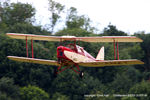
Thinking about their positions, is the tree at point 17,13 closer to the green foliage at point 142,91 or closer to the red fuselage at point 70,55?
the green foliage at point 142,91

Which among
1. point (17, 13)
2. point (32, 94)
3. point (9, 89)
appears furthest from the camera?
point (17, 13)

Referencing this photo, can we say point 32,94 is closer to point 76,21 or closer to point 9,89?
point 9,89

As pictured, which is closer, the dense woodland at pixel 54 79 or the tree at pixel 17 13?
the dense woodland at pixel 54 79

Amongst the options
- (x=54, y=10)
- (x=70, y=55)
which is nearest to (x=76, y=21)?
(x=54, y=10)

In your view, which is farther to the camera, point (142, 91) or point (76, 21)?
point (76, 21)

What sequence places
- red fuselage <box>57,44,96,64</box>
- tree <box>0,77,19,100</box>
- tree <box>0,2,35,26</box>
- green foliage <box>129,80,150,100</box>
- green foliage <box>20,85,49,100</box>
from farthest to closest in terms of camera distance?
1. tree <box>0,2,35,26</box>
2. green foliage <box>20,85,49,100</box>
3. green foliage <box>129,80,150,100</box>
4. tree <box>0,77,19,100</box>
5. red fuselage <box>57,44,96,64</box>

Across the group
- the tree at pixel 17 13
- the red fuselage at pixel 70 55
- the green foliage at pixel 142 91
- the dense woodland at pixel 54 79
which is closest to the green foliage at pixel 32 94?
the dense woodland at pixel 54 79

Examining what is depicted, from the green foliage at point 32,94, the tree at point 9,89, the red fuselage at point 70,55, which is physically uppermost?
the red fuselage at point 70,55

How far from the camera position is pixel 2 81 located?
28.5 metres

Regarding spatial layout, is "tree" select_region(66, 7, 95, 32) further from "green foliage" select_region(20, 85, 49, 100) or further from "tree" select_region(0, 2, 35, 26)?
"green foliage" select_region(20, 85, 49, 100)

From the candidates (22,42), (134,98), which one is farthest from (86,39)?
(22,42)

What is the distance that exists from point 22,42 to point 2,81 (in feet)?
29.5

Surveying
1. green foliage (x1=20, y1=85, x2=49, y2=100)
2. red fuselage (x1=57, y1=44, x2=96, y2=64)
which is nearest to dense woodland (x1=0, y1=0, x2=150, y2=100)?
green foliage (x1=20, y1=85, x2=49, y2=100)

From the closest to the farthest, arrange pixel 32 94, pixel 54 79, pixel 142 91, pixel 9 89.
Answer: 1. pixel 9 89
2. pixel 32 94
3. pixel 142 91
4. pixel 54 79
